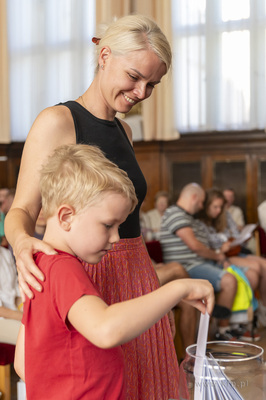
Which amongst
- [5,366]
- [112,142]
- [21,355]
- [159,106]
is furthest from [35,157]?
[159,106]

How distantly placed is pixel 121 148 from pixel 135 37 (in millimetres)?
322

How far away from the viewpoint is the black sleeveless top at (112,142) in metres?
1.52

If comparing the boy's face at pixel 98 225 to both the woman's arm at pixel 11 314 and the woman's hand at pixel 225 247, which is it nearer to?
the woman's arm at pixel 11 314

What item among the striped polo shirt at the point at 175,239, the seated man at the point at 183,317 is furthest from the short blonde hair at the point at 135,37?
the striped polo shirt at the point at 175,239

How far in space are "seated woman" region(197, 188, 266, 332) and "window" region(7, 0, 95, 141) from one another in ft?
14.3

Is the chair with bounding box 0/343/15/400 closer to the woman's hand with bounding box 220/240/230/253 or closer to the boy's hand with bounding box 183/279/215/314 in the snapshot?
the boy's hand with bounding box 183/279/215/314

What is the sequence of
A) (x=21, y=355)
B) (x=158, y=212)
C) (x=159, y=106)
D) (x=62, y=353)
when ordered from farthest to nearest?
(x=159, y=106)
(x=158, y=212)
(x=21, y=355)
(x=62, y=353)

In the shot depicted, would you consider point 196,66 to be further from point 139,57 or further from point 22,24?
point 139,57

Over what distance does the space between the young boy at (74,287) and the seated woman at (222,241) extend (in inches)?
192

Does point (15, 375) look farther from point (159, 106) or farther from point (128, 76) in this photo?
point (159, 106)

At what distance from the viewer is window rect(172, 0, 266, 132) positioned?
8602 mm

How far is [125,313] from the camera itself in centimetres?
95

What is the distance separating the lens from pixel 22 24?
395 inches

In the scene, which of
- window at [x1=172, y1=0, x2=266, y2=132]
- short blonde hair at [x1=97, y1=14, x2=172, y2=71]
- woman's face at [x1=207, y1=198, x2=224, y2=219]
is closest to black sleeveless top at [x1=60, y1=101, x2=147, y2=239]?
short blonde hair at [x1=97, y1=14, x2=172, y2=71]
